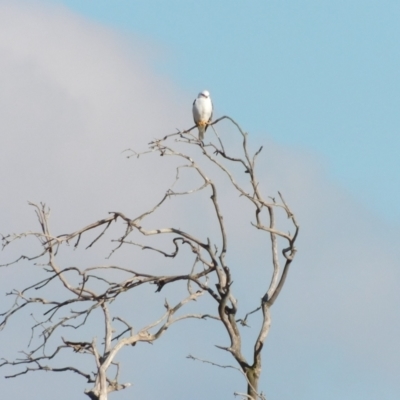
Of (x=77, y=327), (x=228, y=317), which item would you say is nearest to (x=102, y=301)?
(x=77, y=327)

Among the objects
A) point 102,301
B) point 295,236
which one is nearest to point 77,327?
point 102,301

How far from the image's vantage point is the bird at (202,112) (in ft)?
51.0

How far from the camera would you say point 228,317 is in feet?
32.7

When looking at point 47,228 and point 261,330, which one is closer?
point 47,228

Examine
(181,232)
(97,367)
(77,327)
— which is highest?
(181,232)

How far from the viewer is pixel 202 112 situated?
617 inches

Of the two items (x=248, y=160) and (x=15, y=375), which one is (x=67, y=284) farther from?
(x=248, y=160)

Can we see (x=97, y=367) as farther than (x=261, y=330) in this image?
No

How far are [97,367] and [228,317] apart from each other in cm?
148

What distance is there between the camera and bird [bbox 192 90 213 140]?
51.0ft

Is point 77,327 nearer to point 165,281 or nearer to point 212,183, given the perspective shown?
point 165,281

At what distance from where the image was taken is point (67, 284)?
9586 mm

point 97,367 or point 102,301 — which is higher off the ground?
point 102,301

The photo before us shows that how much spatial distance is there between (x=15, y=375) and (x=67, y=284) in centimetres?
75
